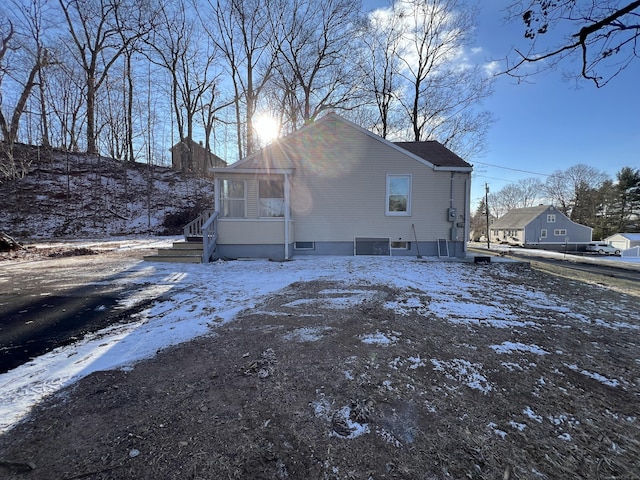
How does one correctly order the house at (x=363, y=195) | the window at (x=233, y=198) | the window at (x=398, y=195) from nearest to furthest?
the window at (x=233, y=198) < the house at (x=363, y=195) < the window at (x=398, y=195)

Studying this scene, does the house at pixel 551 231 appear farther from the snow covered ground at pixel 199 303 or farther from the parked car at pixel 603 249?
the snow covered ground at pixel 199 303

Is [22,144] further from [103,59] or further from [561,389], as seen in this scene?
[561,389]

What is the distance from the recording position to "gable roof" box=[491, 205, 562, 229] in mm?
38438

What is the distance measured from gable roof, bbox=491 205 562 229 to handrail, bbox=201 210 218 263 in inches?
1708

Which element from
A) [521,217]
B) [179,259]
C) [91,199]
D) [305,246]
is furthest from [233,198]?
[521,217]

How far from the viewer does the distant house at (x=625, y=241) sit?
33.8 m

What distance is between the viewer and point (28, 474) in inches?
57.6

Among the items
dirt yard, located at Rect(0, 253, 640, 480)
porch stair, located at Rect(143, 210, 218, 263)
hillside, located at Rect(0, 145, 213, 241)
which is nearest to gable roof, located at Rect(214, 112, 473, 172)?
porch stair, located at Rect(143, 210, 218, 263)

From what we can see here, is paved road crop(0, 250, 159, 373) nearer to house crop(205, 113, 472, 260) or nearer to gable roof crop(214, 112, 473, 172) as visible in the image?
house crop(205, 113, 472, 260)

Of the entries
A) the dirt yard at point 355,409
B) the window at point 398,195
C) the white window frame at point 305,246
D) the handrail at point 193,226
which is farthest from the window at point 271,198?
the dirt yard at point 355,409

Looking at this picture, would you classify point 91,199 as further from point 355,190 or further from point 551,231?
point 551,231

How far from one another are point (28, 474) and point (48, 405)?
30.4 inches

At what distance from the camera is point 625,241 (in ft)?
113

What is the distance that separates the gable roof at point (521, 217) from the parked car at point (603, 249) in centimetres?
594
